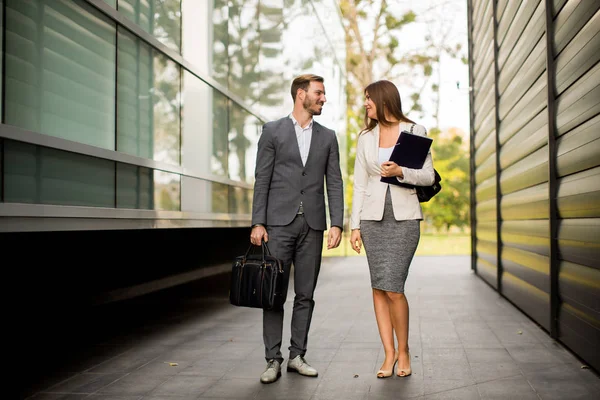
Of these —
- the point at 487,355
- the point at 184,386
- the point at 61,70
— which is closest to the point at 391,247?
the point at 487,355

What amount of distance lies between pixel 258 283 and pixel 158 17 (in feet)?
13.7

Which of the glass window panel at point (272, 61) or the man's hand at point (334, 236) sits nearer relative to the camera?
Answer: the man's hand at point (334, 236)

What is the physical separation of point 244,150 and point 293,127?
7.35 meters

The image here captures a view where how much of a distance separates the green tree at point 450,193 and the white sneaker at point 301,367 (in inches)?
1625

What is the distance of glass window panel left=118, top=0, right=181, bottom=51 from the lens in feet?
23.9

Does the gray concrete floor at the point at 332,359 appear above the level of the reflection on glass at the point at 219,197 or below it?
below

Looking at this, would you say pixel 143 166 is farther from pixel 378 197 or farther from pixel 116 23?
pixel 378 197

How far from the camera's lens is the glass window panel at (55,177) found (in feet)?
16.4

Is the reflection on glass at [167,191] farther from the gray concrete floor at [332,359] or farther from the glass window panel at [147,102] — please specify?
the gray concrete floor at [332,359]

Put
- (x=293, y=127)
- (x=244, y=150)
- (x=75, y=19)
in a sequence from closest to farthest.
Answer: (x=293, y=127) → (x=75, y=19) → (x=244, y=150)

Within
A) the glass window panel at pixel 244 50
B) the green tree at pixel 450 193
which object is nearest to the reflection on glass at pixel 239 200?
the glass window panel at pixel 244 50

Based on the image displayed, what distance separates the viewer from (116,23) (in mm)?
6887

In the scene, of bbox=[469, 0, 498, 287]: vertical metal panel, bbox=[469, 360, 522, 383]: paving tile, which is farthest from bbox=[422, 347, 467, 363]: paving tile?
bbox=[469, 0, 498, 287]: vertical metal panel

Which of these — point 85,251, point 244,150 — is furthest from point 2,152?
point 244,150
